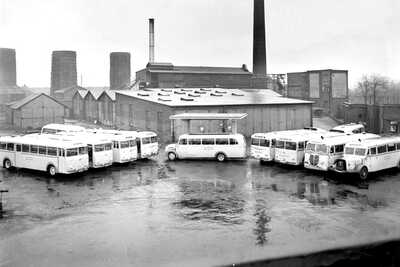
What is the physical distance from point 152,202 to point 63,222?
4.47m

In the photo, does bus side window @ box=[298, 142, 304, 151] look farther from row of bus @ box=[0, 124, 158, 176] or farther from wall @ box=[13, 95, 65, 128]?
wall @ box=[13, 95, 65, 128]

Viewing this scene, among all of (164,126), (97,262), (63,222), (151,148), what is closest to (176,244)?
(97,262)

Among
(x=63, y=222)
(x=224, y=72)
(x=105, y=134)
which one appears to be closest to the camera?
(x=63, y=222)

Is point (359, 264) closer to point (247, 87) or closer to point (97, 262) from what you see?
point (97, 262)

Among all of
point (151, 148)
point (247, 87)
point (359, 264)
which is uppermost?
point (247, 87)

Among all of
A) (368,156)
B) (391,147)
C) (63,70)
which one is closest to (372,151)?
(368,156)

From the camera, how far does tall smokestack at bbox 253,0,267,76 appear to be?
2409 inches

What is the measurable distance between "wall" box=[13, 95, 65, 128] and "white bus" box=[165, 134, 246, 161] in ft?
106

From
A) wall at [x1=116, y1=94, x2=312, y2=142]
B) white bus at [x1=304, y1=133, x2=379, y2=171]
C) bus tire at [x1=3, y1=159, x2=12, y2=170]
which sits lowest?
bus tire at [x1=3, y1=159, x2=12, y2=170]

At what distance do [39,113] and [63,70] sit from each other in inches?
1692

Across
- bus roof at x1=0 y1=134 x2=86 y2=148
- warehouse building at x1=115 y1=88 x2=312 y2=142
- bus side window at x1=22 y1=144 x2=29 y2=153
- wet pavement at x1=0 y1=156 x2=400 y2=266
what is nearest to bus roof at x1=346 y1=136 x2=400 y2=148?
wet pavement at x1=0 y1=156 x2=400 y2=266

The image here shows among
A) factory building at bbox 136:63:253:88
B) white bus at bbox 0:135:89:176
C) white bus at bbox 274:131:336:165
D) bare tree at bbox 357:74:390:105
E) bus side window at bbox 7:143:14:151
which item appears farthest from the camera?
bare tree at bbox 357:74:390:105

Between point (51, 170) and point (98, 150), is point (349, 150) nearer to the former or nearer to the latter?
point (98, 150)

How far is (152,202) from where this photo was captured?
20484mm
